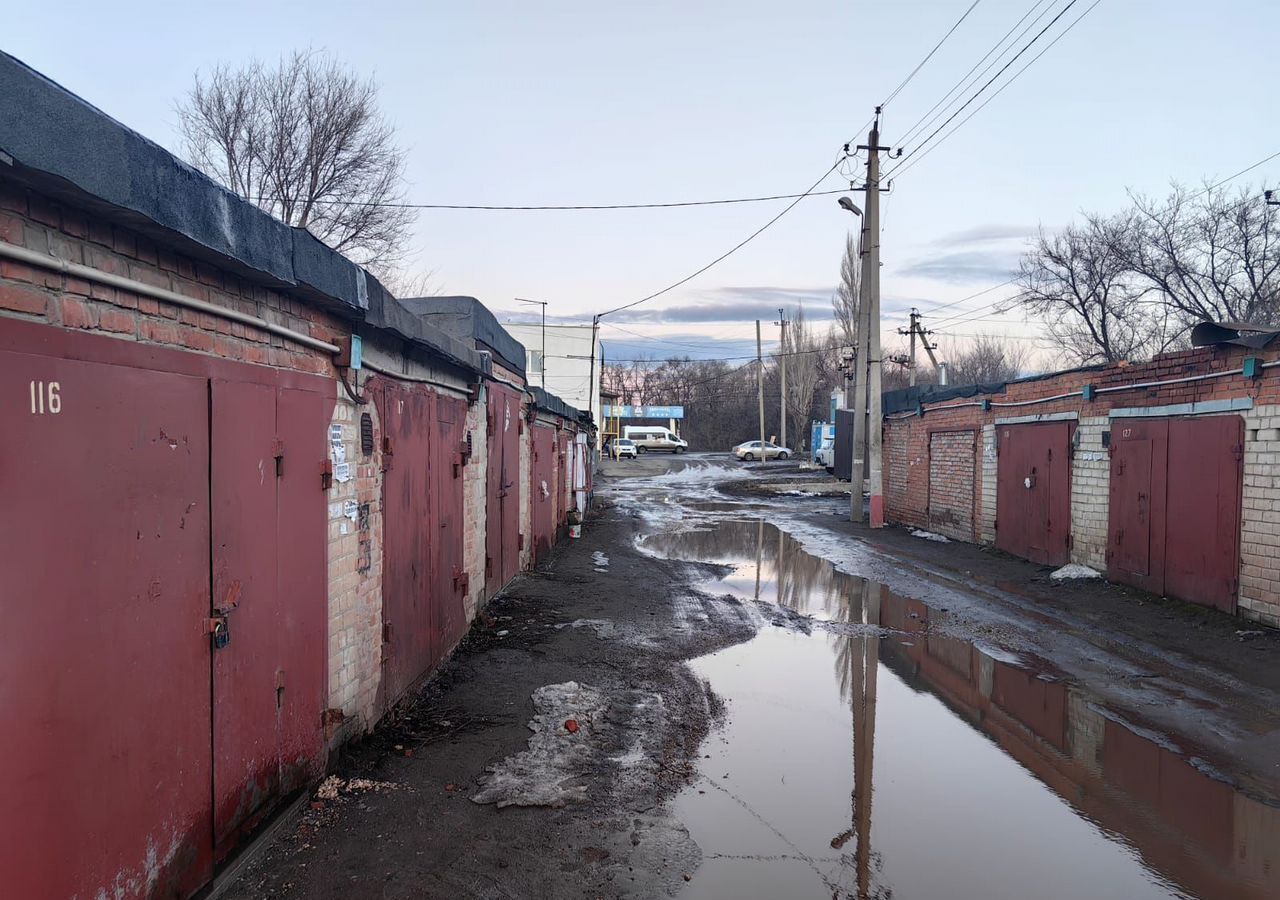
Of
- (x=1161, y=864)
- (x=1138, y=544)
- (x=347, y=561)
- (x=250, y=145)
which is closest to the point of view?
(x=1161, y=864)

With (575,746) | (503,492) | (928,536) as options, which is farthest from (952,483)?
(575,746)

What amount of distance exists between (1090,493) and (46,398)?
40.7 feet

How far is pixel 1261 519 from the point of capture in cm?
832

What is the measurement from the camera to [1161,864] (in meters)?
3.87

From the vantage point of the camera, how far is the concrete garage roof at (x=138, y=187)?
2197mm

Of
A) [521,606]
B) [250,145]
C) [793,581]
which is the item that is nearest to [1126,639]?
[793,581]

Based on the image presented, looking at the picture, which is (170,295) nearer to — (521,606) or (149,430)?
(149,430)

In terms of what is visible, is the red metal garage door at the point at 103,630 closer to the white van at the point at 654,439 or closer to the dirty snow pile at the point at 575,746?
the dirty snow pile at the point at 575,746

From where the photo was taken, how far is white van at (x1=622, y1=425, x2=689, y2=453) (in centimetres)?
6431

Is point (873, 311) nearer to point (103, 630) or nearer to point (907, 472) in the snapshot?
point (907, 472)

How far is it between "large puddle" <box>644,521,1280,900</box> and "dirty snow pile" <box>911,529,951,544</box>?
31.4ft

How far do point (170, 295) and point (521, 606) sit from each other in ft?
22.2

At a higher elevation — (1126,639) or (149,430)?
(149,430)

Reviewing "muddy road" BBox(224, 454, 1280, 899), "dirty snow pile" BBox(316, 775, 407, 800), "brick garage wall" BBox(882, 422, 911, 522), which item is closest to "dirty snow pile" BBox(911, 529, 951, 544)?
"brick garage wall" BBox(882, 422, 911, 522)
